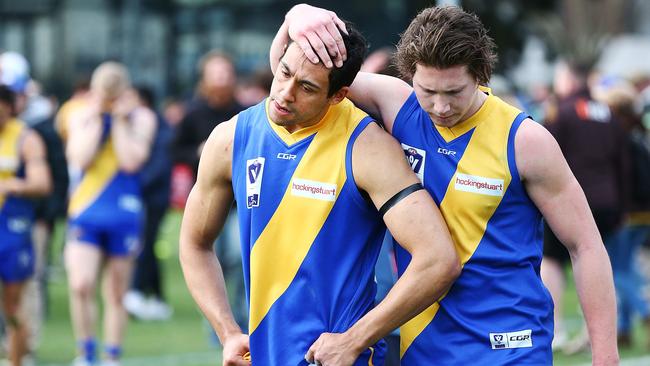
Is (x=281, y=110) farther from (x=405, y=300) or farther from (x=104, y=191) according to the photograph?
(x=104, y=191)

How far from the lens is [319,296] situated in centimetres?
406

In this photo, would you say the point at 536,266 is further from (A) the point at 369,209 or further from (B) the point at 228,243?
(B) the point at 228,243

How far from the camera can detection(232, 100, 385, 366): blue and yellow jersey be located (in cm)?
405

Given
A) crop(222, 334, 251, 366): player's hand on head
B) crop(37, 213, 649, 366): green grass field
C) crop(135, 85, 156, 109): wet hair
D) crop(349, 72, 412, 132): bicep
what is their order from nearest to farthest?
crop(222, 334, 251, 366): player's hand on head
crop(349, 72, 412, 132): bicep
crop(37, 213, 649, 366): green grass field
crop(135, 85, 156, 109): wet hair

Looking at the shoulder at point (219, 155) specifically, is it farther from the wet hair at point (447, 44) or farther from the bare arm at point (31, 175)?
the bare arm at point (31, 175)

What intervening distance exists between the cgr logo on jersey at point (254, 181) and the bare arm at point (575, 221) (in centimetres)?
86

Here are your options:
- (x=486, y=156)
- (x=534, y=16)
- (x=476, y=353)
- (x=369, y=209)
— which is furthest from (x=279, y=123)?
(x=534, y=16)

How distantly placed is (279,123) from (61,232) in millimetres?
18129

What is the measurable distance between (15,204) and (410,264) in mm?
5592

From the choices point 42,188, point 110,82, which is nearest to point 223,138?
point 42,188

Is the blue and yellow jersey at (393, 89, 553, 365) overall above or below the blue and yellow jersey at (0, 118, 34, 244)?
above

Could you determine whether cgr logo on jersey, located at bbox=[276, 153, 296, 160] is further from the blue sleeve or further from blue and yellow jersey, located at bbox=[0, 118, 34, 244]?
blue and yellow jersey, located at bbox=[0, 118, 34, 244]

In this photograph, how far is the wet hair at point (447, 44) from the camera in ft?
13.3

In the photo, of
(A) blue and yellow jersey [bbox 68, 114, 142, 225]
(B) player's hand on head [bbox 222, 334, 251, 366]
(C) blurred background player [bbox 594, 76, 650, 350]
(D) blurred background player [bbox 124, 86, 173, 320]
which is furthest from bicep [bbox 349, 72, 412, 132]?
(D) blurred background player [bbox 124, 86, 173, 320]
